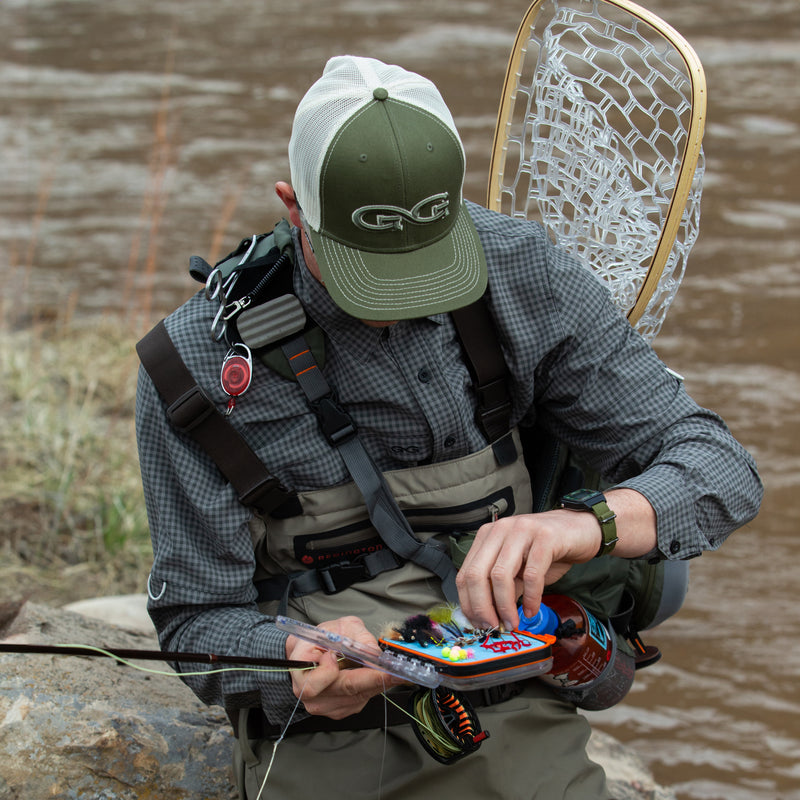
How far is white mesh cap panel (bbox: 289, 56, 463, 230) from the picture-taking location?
69.2 inches

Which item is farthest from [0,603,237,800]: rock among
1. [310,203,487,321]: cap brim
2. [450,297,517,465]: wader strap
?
[310,203,487,321]: cap brim

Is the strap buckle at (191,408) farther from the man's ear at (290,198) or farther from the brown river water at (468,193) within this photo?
the brown river water at (468,193)

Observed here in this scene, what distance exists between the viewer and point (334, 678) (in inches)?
69.2

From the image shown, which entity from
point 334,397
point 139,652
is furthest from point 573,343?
point 139,652

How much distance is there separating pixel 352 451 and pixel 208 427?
0.86ft

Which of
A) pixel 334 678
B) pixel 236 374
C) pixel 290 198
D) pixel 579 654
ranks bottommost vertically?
pixel 579 654

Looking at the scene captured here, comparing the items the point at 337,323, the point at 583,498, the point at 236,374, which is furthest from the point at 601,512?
the point at 236,374

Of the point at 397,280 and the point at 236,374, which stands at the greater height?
the point at 397,280

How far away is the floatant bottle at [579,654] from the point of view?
1.99 metres

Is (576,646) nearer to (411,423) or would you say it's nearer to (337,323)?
(411,423)

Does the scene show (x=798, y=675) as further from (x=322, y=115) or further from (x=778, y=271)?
(x=778, y=271)

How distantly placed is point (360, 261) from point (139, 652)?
2.43 ft

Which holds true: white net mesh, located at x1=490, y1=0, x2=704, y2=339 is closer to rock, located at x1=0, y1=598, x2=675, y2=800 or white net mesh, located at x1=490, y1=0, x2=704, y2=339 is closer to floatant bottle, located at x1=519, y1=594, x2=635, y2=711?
floatant bottle, located at x1=519, y1=594, x2=635, y2=711

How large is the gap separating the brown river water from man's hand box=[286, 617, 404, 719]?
1.87 m
